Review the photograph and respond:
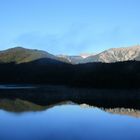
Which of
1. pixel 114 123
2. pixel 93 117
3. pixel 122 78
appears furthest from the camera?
pixel 122 78

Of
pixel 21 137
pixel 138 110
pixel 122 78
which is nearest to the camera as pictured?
pixel 21 137

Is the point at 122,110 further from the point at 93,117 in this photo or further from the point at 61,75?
the point at 61,75

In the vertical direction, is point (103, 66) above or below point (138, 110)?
above

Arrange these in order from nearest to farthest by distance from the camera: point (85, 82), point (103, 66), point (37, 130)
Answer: point (37, 130) → point (85, 82) → point (103, 66)

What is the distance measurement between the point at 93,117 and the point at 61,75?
151 m

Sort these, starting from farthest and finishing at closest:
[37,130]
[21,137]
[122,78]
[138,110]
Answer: [122,78], [138,110], [37,130], [21,137]

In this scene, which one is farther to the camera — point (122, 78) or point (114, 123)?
point (122, 78)

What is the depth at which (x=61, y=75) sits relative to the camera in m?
199

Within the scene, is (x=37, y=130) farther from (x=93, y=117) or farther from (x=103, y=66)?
(x=103, y=66)

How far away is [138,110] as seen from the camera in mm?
52969

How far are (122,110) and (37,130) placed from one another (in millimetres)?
22433

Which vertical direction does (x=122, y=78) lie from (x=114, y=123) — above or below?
above

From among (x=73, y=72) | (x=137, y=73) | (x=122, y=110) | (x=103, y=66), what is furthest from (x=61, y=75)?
(x=122, y=110)

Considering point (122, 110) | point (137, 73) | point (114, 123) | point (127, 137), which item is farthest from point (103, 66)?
point (127, 137)
